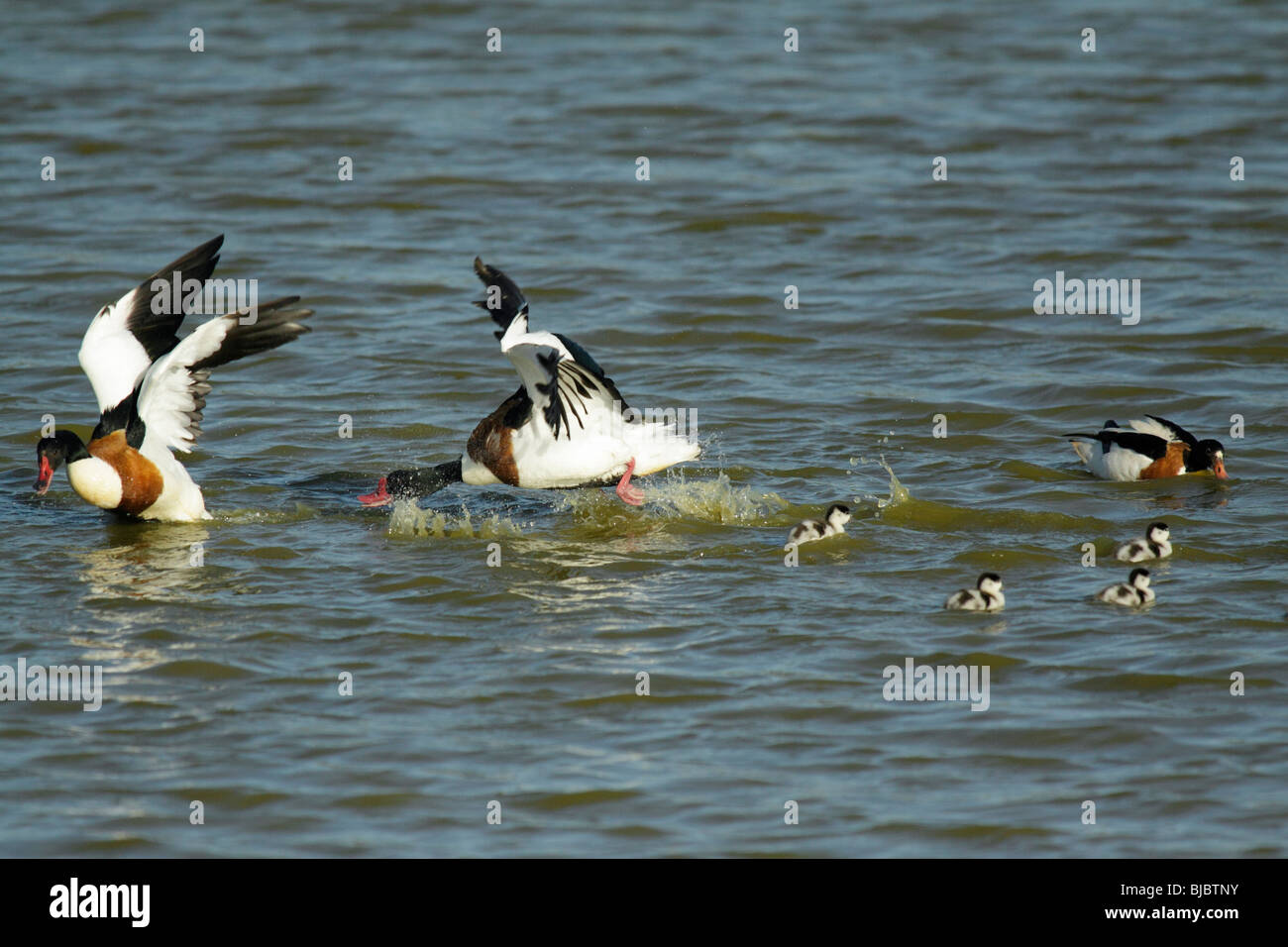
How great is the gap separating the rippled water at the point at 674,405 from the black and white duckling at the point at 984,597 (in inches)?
4.7

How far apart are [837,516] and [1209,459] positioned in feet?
8.80

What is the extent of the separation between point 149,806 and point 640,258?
9.74m

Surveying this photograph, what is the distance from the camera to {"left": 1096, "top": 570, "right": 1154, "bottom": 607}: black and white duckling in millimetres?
7762

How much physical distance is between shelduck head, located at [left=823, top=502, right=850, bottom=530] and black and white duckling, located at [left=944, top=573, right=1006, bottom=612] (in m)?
1.17

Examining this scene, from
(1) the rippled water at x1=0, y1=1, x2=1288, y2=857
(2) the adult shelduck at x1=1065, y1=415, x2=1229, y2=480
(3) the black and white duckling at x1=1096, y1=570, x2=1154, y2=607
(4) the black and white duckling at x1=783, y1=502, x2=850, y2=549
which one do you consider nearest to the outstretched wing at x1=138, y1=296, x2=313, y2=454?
(1) the rippled water at x1=0, y1=1, x2=1288, y2=857

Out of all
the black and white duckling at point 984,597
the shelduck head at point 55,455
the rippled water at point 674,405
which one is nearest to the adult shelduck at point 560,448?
the rippled water at point 674,405

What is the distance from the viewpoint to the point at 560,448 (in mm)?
9320

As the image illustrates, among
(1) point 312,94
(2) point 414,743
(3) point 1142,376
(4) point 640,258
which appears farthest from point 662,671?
(1) point 312,94

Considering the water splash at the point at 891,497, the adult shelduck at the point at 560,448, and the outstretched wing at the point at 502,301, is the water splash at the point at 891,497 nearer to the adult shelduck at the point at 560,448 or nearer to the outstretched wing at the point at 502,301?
the adult shelduck at the point at 560,448

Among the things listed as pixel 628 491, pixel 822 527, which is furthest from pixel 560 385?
pixel 822 527

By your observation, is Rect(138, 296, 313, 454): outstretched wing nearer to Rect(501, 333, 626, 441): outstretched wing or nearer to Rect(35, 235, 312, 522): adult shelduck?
Rect(35, 235, 312, 522): adult shelduck

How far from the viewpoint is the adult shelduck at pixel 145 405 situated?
9.02 meters
